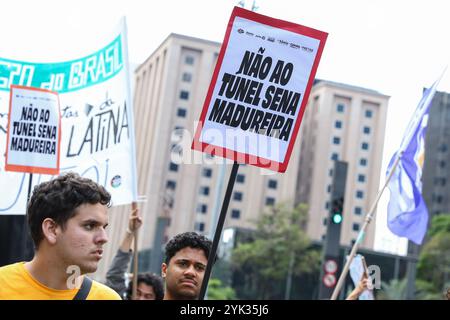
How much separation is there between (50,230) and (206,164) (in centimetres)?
8144

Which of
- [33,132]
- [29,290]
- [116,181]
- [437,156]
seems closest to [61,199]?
[29,290]

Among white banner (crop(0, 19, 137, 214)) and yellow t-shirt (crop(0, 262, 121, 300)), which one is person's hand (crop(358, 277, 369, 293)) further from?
yellow t-shirt (crop(0, 262, 121, 300))

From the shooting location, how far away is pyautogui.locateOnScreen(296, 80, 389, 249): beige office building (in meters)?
102

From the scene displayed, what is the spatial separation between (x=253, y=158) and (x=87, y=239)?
0.96 metres

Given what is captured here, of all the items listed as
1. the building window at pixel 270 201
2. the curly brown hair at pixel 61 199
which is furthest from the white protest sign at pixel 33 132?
the building window at pixel 270 201

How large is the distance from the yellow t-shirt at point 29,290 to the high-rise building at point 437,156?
91.6 m

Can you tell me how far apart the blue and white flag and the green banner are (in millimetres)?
2906

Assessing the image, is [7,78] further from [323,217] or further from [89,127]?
Result: [323,217]

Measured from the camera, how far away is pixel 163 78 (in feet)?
310

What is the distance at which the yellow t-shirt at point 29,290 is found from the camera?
280 cm

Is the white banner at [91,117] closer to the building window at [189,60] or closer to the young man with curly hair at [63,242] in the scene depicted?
the young man with curly hair at [63,242]

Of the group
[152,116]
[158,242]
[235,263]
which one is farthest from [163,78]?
[158,242]

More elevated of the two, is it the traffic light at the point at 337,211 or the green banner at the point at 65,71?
the green banner at the point at 65,71

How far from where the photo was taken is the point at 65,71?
789cm
